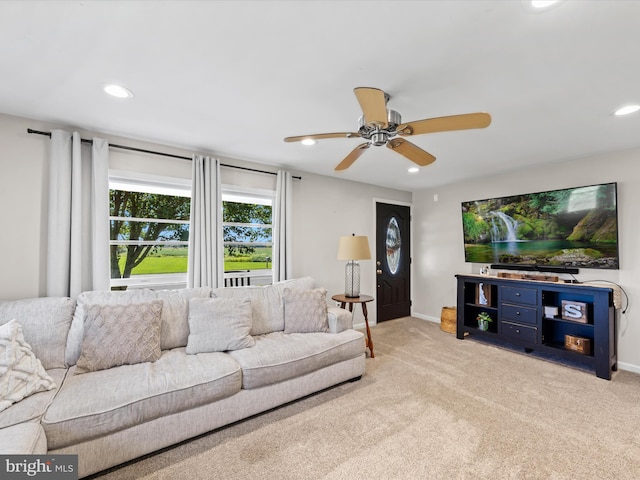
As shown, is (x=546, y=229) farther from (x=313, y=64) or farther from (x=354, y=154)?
(x=313, y=64)

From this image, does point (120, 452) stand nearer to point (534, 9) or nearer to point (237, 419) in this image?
point (237, 419)

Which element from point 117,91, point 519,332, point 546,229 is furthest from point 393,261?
point 117,91

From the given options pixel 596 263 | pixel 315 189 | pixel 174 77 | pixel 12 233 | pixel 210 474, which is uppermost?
pixel 174 77

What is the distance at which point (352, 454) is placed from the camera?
1.90 meters

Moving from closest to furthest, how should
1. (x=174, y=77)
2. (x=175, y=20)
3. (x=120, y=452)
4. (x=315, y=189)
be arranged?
(x=175, y=20)
(x=120, y=452)
(x=174, y=77)
(x=315, y=189)

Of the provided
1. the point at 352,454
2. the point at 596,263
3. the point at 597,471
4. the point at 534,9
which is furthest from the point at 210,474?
the point at 596,263

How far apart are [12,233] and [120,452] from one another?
201cm

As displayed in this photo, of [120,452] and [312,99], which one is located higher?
[312,99]

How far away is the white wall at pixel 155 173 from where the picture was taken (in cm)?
243

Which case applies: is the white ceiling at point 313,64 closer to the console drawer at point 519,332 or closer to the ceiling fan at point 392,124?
the ceiling fan at point 392,124

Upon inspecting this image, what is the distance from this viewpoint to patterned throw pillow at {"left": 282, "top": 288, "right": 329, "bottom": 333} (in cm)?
299

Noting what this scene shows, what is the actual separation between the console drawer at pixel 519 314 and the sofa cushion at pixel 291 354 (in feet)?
7.14

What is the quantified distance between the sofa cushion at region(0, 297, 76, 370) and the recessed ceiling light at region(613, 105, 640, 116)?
456 centimetres

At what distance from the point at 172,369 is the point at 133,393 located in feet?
0.98
